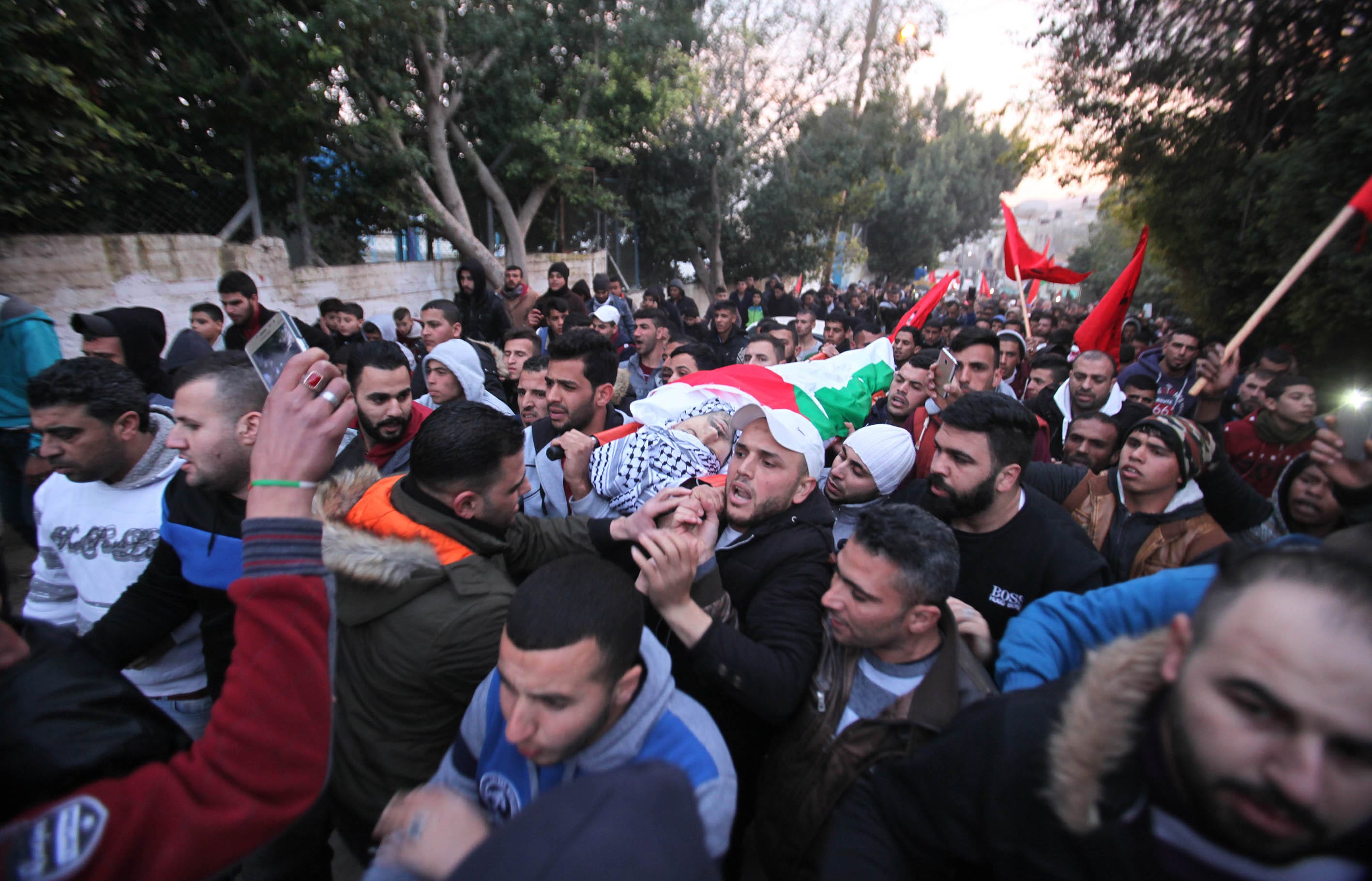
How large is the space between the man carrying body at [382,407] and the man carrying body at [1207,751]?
2963mm

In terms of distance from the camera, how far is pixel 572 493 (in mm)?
3055

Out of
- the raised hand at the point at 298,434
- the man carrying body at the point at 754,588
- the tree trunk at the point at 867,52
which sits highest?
the tree trunk at the point at 867,52

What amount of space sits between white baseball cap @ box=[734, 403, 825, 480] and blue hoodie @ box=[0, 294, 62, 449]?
4.40 metres

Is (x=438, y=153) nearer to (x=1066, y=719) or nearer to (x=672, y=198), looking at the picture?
(x=672, y=198)

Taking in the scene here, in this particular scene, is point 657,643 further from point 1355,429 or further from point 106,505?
point 1355,429

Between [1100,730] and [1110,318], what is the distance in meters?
6.06

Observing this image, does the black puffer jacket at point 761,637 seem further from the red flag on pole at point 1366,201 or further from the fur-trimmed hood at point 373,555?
the red flag on pole at point 1366,201

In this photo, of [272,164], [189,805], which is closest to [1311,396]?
[189,805]

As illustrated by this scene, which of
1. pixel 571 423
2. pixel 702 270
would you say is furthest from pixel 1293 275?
pixel 702 270

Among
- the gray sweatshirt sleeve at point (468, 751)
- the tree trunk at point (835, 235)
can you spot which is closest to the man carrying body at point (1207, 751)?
the gray sweatshirt sleeve at point (468, 751)

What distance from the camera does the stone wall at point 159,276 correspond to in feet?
18.9

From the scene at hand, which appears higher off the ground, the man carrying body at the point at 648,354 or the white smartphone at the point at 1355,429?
the white smartphone at the point at 1355,429

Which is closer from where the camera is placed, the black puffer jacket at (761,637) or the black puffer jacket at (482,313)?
the black puffer jacket at (761,637)

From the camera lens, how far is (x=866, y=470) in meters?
3.02
